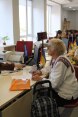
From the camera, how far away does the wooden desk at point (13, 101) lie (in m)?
1.93

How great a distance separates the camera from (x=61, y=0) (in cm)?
897

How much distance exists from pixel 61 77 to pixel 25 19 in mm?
5559

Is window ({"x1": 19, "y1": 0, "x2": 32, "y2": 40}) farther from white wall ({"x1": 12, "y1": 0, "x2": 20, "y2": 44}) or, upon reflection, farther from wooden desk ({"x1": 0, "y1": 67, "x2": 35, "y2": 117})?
wooden desk ({"x1": 0, "y1": 67, "x2": 35, "y2": 117})

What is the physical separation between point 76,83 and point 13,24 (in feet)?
12.1

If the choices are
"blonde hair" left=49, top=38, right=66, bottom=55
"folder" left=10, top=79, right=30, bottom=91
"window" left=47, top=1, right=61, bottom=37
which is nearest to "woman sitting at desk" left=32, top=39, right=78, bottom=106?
"blonde hair" left=49, top=38, right=66, bottom=55

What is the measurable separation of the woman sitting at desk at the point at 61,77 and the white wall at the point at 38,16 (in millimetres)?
5724

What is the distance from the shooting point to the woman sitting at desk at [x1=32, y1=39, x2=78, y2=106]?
242 centimetres

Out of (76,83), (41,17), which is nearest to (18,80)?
(76,83)

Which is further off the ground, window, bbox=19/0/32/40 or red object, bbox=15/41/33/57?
window, bbox=19/0/32/40

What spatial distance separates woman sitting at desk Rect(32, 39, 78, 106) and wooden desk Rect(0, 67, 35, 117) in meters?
0.30

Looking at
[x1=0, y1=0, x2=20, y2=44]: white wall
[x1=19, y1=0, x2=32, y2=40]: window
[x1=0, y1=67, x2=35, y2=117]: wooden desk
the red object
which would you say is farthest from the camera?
[x1=19, y1=0, x2=32, y2=40]: window

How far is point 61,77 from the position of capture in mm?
2420

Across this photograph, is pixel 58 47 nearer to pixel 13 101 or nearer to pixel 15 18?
pixel 13 101

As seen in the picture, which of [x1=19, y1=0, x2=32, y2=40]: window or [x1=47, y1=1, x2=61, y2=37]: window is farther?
[x1=47, y1=1, x2=61, y2=37]: window
